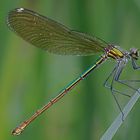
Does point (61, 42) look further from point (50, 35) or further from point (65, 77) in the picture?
point (65, 77)

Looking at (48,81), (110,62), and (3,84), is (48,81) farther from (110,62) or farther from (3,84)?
(110,62)

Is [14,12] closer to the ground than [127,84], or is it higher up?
higher up

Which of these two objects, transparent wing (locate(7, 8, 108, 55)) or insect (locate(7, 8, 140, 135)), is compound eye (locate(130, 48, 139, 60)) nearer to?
insect (locate(7, 8, 140, 135))

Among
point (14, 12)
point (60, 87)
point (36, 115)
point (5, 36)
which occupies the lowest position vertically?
point (36, 115)

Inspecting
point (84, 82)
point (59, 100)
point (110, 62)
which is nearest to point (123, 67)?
point (110, 62)

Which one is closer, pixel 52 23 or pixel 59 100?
pixel 59 100

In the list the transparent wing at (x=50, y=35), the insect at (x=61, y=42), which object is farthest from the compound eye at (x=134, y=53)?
the transparent wing at (x=50, y=35)

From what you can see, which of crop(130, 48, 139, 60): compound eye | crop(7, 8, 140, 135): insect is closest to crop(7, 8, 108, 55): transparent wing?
crop(7, 8, 140, 135): insect

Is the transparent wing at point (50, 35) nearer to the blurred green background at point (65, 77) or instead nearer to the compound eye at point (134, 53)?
the blurred green background at point (65, 77)
